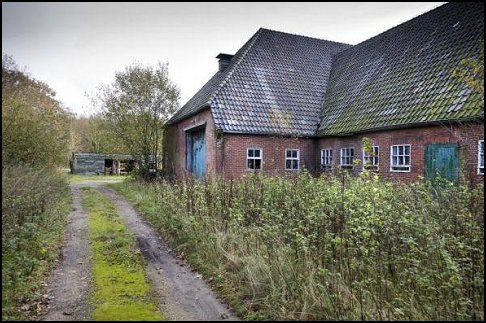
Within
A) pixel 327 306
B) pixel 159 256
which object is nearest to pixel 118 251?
pixel 159 256

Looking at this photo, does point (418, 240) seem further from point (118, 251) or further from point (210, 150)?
point (210, 150)

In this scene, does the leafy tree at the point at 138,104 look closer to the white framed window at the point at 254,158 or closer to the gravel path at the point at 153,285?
the white framed window at the point at 254,158

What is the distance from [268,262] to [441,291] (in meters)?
2.46

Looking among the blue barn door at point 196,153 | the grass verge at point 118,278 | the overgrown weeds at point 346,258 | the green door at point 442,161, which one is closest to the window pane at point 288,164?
the blue barn door at point 196,153

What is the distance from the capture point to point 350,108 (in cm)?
1816

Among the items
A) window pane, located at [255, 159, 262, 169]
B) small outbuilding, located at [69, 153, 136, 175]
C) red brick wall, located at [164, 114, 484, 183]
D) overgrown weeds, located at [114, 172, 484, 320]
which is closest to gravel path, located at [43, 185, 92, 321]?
overgrown weeds, located at [114, 172, 484, 320]

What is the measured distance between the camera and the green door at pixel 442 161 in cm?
1271

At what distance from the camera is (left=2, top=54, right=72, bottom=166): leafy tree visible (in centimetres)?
633

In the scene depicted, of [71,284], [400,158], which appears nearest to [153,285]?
[71,284]

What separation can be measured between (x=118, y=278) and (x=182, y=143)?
17.0 meters

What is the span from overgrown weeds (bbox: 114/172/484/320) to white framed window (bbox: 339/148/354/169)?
8.97 metres

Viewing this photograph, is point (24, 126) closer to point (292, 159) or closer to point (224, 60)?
point (292, 159)

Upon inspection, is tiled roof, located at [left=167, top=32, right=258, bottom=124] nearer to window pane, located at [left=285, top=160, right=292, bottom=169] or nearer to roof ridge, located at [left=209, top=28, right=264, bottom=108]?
roof ridge, located at [left=209, top=28, right=264, bottom=108]

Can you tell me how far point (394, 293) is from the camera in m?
5.05
